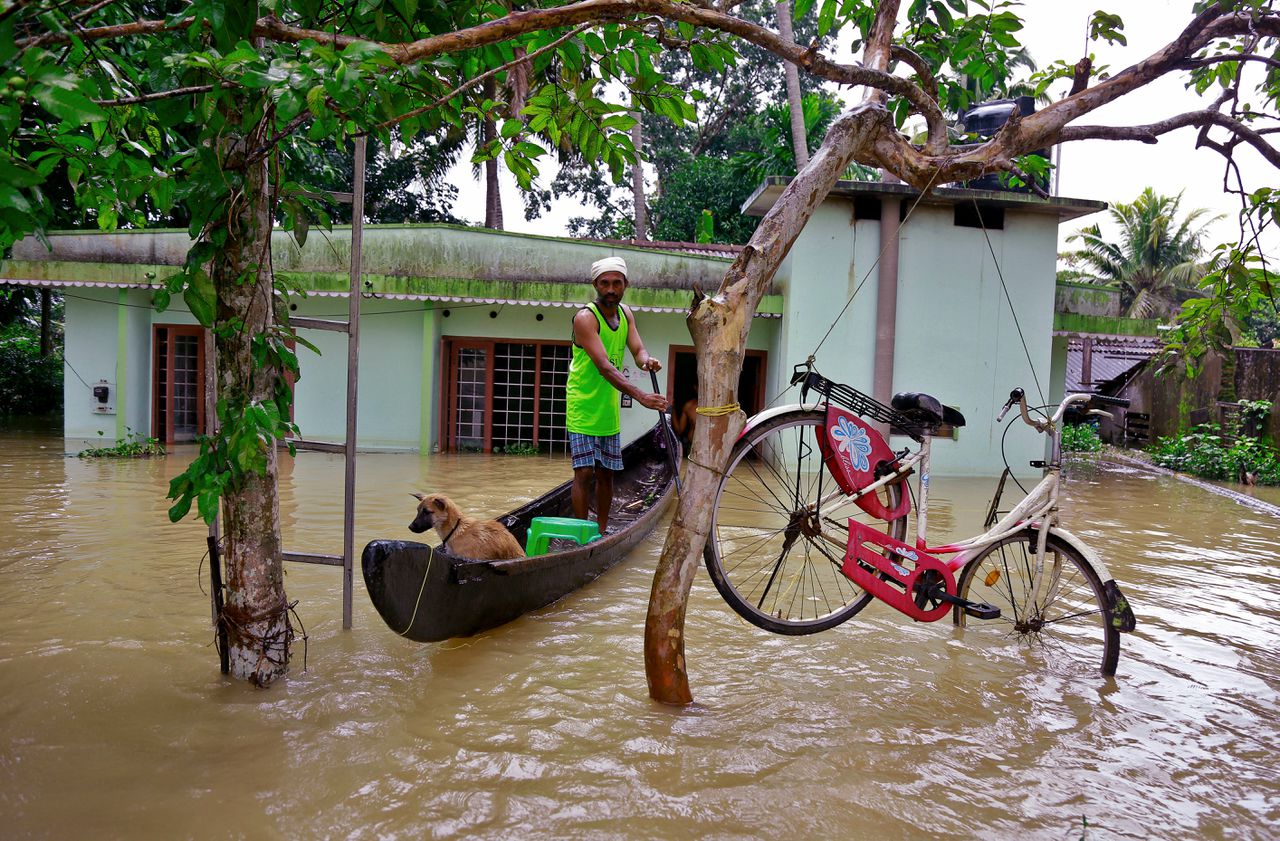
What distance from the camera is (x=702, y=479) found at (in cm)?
321

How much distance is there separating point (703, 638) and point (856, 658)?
0.77 metres

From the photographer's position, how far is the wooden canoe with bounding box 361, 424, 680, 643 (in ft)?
11.0

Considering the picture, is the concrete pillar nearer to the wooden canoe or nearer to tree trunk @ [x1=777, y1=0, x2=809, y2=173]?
tree trunk @ [x1=777, y1=0, x2=809, y2=173]

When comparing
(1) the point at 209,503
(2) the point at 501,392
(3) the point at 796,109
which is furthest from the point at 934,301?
(1) the point at 209,503

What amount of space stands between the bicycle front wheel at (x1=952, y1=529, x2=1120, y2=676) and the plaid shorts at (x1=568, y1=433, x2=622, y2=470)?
223 centimetres

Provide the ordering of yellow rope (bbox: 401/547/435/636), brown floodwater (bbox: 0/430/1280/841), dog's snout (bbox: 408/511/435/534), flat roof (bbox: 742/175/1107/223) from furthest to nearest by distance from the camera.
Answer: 1. flat roof (bbox: 742/175/1107/223)
2. dog's snout (bbox: 408/511/435/534)
3. yellow rope (bbox: 401/547/435/636)
4. brown floodwater (bbox: 0/430/1280/841)

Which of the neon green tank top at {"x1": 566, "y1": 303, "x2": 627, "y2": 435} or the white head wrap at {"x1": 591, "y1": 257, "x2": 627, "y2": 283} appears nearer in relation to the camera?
the white head wrap at {"x1": 591, "y1": 257, "x2": 627, "y2": 283}

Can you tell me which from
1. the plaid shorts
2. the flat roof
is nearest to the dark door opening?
the flat roof

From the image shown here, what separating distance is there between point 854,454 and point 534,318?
10028mm

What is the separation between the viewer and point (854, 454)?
364 centimetres

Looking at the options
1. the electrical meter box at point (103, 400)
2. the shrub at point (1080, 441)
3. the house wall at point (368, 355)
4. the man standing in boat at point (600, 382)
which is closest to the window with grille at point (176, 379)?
the house wall at point (368, 355)

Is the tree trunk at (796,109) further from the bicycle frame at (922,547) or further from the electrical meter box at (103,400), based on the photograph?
the bicycle frame at (922,547)

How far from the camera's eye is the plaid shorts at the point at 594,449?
5.33m

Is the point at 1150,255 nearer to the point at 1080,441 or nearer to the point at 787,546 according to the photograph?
the point at 1080,441
